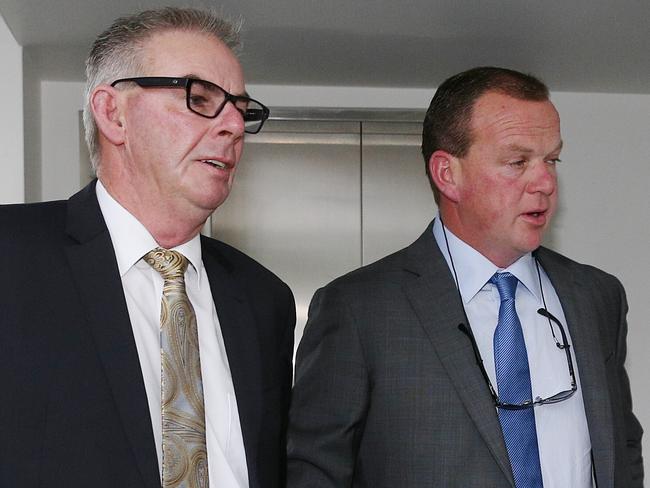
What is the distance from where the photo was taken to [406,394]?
2250mm

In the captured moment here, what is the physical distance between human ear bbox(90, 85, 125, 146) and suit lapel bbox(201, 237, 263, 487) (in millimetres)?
328

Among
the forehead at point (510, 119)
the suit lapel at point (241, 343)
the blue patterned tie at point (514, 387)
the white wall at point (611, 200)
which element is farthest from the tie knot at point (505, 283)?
the white wall at point (611, 200)

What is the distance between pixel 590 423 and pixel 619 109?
12.2 feet

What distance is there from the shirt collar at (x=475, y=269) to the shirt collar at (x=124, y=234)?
2.71 ft

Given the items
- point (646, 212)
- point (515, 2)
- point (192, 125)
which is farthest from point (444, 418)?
point (646, 212)

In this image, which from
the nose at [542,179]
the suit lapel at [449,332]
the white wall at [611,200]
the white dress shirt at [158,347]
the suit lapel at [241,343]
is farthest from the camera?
the white wall at [611,200]

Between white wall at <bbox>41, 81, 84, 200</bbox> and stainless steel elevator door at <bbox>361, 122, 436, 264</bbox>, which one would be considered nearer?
white wall at <bbox>41, 81, 84, 200</bbox>

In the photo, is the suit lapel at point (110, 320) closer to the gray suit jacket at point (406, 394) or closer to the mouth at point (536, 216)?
the gray suit jacket at point (406, 394)

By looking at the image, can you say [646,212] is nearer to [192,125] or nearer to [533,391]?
[533,391]

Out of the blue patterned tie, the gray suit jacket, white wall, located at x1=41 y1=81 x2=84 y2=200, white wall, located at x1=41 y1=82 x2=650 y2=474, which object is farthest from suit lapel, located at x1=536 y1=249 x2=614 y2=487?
white wall, located at x1=41 y1=81 x2=84 y2=200

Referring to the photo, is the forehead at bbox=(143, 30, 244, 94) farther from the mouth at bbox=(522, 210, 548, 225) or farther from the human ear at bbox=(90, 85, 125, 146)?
the mouth at bbox=(522, 210, 548, 225)

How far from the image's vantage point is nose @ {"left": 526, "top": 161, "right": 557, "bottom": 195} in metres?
2.31

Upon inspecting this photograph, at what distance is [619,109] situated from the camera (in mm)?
5645

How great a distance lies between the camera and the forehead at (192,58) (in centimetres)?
182
